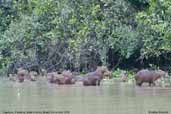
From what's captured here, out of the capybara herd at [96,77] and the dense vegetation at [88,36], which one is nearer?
the capybara herd at [96,77]

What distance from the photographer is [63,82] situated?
1345cm

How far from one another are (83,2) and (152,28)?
3065mm

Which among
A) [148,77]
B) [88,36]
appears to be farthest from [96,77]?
[88,36]

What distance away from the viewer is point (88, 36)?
17.3 metres

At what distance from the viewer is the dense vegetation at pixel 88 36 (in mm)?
15938

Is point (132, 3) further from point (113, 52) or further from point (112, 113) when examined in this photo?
point (112, 113)

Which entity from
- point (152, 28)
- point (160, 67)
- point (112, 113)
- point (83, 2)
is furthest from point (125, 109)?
point (83, 2)

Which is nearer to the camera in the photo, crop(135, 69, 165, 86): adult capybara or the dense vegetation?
crop(135, 69, 165, 86): adult capybara

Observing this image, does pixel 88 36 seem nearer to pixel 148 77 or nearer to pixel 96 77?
pixel 96 77

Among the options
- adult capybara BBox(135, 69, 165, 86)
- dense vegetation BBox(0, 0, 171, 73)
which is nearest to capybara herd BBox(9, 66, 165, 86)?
adult capybara BBox(135, 69, 165, 86)

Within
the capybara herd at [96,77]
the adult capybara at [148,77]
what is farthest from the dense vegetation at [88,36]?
the adult capybara at [148,77]

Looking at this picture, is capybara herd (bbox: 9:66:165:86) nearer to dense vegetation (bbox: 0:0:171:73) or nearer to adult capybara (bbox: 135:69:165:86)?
adult capybara (bbox: 135:69:165:86)

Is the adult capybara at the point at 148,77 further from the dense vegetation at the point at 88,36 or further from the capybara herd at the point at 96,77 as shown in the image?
the dense vegetation at the point at 88,36

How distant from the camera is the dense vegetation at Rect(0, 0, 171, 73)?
15.9 meters
